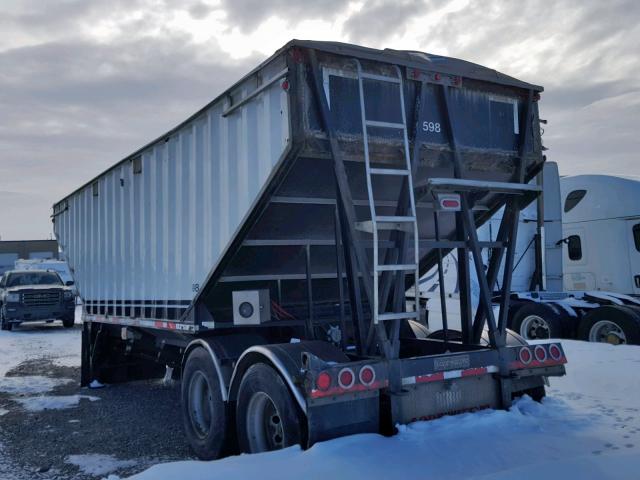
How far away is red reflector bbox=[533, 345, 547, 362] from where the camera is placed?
5.48 metres

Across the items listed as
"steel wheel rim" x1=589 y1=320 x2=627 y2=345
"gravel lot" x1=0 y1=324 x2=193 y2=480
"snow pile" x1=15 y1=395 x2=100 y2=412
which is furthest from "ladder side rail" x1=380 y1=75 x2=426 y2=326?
"steel wheel rim" x1=589 y1=320 x2=627 y2=345

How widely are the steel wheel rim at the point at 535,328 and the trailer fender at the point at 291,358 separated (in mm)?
7958

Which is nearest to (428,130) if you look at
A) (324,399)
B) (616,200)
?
(324,399)

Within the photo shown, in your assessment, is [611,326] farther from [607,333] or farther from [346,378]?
[346,378]

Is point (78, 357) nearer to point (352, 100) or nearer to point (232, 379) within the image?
point (232, 379)

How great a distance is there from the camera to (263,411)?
199 inches

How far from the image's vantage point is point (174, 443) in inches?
260

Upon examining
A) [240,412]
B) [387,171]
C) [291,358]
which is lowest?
[240,412]

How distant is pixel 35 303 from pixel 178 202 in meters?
14.4

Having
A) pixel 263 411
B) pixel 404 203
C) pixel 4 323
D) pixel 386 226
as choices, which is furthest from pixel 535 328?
pixel 4 323

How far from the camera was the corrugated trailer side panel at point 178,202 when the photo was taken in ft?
17.7

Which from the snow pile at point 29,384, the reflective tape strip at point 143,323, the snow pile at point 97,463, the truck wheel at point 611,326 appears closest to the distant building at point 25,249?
the snow pile at point 29,384

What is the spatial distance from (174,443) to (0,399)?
12.1 feet

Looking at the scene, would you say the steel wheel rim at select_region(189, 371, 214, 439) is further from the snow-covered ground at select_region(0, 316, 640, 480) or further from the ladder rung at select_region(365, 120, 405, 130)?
the ladder rung at select_region(365, 120, 405, 130)
